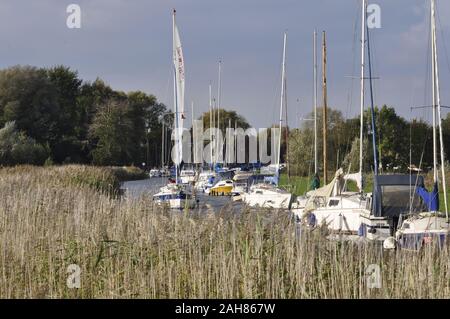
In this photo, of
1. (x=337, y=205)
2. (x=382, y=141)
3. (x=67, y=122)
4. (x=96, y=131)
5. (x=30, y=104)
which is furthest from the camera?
(x=96, y=131)

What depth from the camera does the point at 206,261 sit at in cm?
1262

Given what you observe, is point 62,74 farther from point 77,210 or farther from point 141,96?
point 77,210

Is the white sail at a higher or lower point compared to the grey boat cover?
higher

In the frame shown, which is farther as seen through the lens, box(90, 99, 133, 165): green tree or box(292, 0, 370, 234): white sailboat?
box(90, 99, 133, 165): green tree

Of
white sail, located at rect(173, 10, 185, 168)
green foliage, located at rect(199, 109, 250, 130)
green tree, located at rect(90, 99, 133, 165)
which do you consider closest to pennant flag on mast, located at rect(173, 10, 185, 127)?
white sail, located at rect(173, 10, 185, 168)

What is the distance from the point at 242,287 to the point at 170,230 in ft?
10.3

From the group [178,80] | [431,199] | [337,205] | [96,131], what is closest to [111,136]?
[96,131]

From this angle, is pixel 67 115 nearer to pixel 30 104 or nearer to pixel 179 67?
pixel 30 104

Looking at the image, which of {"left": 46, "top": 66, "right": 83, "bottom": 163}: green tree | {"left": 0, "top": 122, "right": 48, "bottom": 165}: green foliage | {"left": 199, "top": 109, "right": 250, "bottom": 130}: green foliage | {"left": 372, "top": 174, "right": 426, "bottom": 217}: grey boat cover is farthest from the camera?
{"left": 199, "top": 109, "right": 250, "bottom": 130}: green foliage

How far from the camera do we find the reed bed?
39.1ft

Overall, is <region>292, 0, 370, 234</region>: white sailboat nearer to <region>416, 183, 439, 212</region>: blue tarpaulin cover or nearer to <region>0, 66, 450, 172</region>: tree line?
<region>416, 183, 439, 212</region>: blue tarpaulin cover

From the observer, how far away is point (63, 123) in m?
80.5

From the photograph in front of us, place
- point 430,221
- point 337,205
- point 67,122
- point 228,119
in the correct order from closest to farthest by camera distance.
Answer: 1. point 430,221
2. point 337,205
3. point 67,122
4. point 228,119
